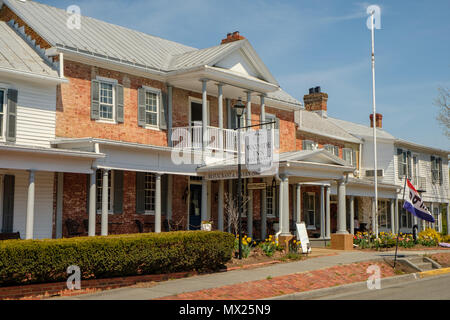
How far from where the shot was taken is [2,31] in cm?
1900

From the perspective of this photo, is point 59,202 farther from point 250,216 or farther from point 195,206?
point 250,216

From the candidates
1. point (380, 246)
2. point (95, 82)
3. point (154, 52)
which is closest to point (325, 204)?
point (380, 246)

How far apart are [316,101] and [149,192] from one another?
19.4 m

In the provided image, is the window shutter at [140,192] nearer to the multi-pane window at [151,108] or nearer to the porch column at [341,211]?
the multi-pane window at [151,108]

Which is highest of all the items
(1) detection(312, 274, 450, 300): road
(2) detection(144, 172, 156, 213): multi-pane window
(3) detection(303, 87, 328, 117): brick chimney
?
(3) detection(303, 87, 328, 117): brick chimney

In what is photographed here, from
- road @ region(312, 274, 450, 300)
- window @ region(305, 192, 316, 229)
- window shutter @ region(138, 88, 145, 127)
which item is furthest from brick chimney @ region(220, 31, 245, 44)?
road @ region(312, 274, 450, 300)

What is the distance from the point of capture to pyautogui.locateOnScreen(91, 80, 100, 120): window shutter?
731 inches

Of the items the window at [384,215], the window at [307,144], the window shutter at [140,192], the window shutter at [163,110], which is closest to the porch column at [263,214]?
the window shutter at [163,110]

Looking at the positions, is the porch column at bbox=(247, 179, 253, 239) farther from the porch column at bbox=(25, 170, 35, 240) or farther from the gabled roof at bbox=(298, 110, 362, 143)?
the porch column at bbox=(25, 170, 35, 240)

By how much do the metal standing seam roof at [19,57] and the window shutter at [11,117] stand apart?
2.74 ft

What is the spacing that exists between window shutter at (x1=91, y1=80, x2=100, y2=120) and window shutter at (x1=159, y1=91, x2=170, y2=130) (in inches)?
110

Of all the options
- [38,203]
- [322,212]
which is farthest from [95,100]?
[322,212]

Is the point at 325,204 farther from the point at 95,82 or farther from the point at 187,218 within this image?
the point at 95,82

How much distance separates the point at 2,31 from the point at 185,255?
11.1m
